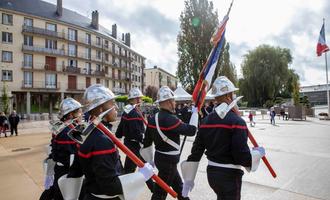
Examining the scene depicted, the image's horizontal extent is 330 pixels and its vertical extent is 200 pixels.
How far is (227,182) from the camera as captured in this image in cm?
296

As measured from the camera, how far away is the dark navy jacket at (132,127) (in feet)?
18.1

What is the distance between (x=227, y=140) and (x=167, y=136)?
1275 mm

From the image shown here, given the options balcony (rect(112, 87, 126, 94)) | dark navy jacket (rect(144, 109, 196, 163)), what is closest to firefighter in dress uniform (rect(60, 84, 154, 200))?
dark navy jacket (rect(144, 109, 196, 163))

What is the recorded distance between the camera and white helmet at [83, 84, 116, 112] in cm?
253

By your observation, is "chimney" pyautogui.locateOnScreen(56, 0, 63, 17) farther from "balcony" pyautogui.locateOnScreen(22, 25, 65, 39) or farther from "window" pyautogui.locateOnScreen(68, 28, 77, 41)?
"balcony" pyautogui.locateOnScreen(22, 25, 65, 39)

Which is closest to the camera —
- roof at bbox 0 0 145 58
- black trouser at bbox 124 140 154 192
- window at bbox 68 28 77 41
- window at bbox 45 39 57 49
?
black trouser at bbox 124 140 154 192

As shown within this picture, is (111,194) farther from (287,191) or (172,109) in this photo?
(287,191)

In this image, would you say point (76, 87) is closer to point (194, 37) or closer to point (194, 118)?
point (194, 37)

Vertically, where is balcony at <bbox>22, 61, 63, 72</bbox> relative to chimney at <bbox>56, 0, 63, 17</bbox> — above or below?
below

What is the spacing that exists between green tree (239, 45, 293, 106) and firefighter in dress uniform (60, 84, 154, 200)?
48.7m

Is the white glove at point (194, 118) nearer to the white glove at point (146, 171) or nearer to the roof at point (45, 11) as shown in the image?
the white glove at point (146, 171)

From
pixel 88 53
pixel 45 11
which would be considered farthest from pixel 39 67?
pixel 88 53

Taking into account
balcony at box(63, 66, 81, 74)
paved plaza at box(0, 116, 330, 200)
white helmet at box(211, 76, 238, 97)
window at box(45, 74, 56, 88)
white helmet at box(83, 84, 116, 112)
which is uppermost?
balcony at box(63, 66, 81, 74)

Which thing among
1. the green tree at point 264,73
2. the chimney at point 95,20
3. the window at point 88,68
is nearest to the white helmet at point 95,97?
the green tree at point 264,73
